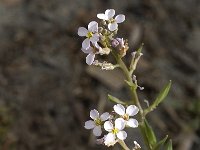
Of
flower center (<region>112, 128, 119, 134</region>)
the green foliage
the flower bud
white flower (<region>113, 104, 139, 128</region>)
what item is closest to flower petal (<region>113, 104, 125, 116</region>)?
white flower (<region>113, 104, 139, 128</region>)

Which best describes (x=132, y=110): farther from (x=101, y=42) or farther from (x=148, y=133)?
(x=101, y=42)

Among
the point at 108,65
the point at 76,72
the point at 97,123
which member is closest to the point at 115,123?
the point at 97,123

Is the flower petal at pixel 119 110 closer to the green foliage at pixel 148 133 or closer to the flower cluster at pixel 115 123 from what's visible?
the flower cluster at pixel 115 123

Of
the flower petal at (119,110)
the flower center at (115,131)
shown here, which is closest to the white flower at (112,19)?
the flower petal at (119,110)

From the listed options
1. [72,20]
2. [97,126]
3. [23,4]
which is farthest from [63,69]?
[97,126]

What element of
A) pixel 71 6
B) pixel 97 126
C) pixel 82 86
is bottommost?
pixel 82 86

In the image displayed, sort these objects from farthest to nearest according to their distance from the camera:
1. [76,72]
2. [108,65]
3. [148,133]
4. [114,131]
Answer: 1. [76,72]
2. [148,133]
3. [108,65]
4. [114,131]

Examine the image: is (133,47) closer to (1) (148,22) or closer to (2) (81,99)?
(1) (148,22)
